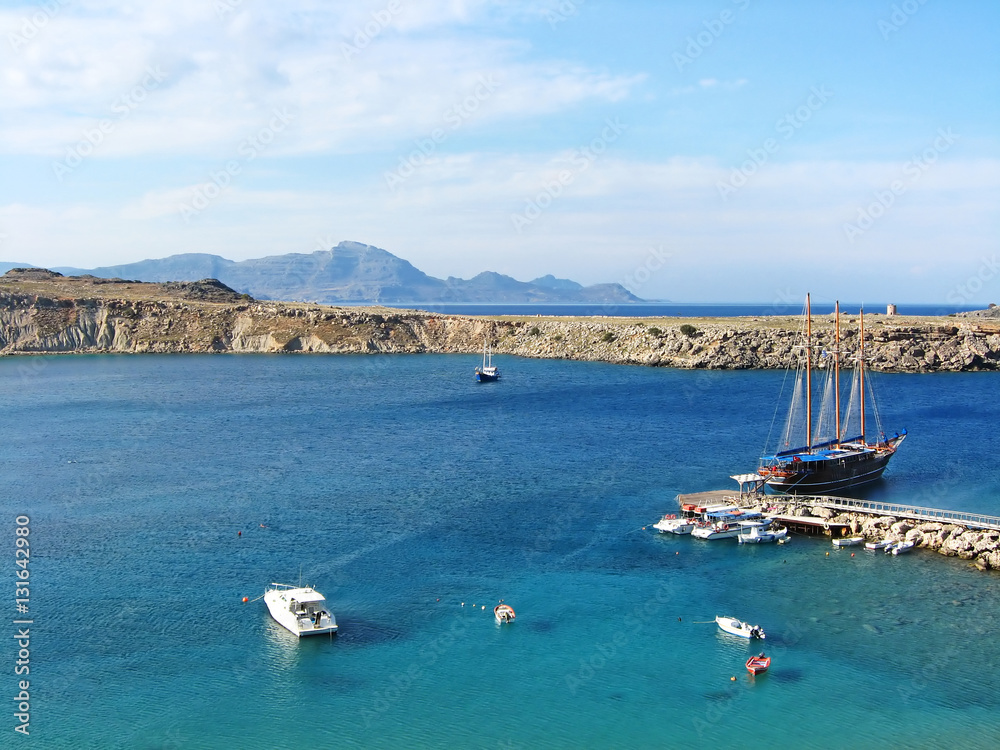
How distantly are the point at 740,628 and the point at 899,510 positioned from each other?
23071mm

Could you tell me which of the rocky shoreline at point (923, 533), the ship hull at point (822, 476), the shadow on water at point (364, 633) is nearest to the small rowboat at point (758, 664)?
the shadow on water at point (364, 633)

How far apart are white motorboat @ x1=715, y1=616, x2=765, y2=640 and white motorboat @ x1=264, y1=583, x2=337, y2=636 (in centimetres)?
1832

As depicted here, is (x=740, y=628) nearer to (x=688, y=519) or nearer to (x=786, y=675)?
(x=786, y=675)

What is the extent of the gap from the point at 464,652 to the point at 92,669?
52.8 ft

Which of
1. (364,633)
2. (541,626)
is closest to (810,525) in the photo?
(541,626)

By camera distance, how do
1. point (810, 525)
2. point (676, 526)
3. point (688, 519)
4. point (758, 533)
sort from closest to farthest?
point (758, 533) → point (676, 526) → point (810, 525) → point (688, 519)

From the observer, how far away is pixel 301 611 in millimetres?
39969

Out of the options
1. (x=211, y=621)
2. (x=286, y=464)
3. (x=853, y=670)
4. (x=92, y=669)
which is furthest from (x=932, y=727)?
(x=286, y=464)

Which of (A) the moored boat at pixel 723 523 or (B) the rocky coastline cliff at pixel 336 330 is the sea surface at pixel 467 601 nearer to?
(A) the moored boat at pixel 723 523

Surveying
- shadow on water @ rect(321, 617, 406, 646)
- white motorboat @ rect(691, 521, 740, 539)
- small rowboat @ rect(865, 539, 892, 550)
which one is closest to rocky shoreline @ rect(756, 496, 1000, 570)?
small rowboat @ rect(865, 539, 892, 550)

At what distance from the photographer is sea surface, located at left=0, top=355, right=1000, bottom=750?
107ft

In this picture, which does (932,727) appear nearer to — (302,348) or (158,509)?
(158,509)

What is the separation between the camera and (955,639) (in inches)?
1531

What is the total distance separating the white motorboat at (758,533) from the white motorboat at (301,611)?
86.7ft
